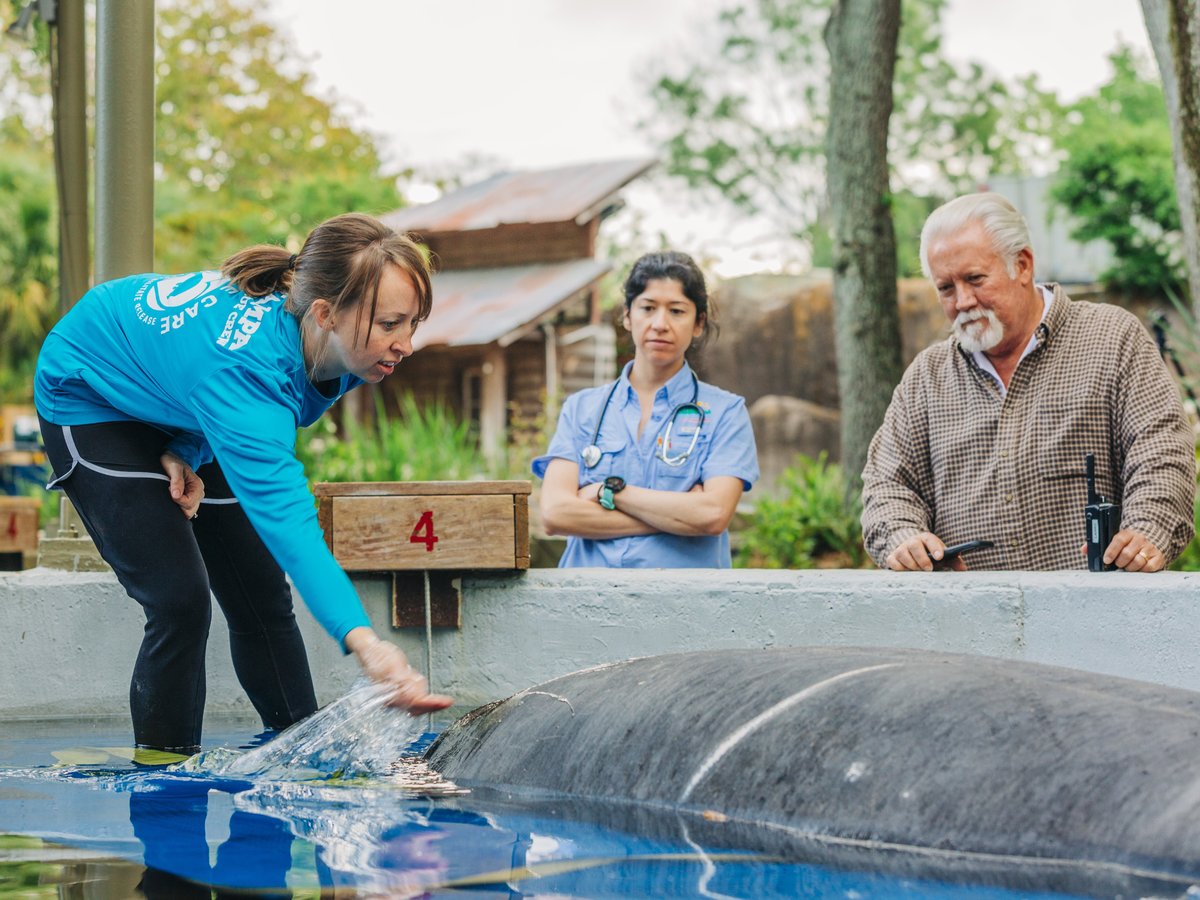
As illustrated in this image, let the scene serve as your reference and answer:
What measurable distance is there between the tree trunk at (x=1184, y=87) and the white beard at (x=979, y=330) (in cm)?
252

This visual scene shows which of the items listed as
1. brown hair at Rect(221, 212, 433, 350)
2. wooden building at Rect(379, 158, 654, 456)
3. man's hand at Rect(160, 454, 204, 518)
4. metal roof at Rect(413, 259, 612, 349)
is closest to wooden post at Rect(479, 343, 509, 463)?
wooden building at Rect(379, 158, 654, 456)

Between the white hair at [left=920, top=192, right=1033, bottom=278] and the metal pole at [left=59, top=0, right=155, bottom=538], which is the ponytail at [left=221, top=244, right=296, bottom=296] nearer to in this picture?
the metal pole at [left=59, top=0, right=155, bottom=538]

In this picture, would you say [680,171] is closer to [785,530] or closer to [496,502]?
[785,530]

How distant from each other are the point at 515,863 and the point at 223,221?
3241cm

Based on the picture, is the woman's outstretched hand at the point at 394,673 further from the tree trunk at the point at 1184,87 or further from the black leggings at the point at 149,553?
the tree trunk at the point at 1184,87

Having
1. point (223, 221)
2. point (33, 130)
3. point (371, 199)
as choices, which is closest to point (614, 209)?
point (371, 199)

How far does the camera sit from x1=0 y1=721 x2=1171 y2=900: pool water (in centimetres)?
245

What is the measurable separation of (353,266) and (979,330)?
6.93 ft

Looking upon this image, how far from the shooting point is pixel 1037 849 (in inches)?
98.5

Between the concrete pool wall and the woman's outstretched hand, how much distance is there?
1498 mm

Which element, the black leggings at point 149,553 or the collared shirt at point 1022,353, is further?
the collared shirt at point 1022,353

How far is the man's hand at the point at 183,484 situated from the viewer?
12.5 feet

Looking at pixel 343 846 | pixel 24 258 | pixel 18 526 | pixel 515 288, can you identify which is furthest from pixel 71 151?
pixel 24 258

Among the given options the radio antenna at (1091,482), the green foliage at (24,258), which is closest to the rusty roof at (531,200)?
the green foliage at (24,258)
